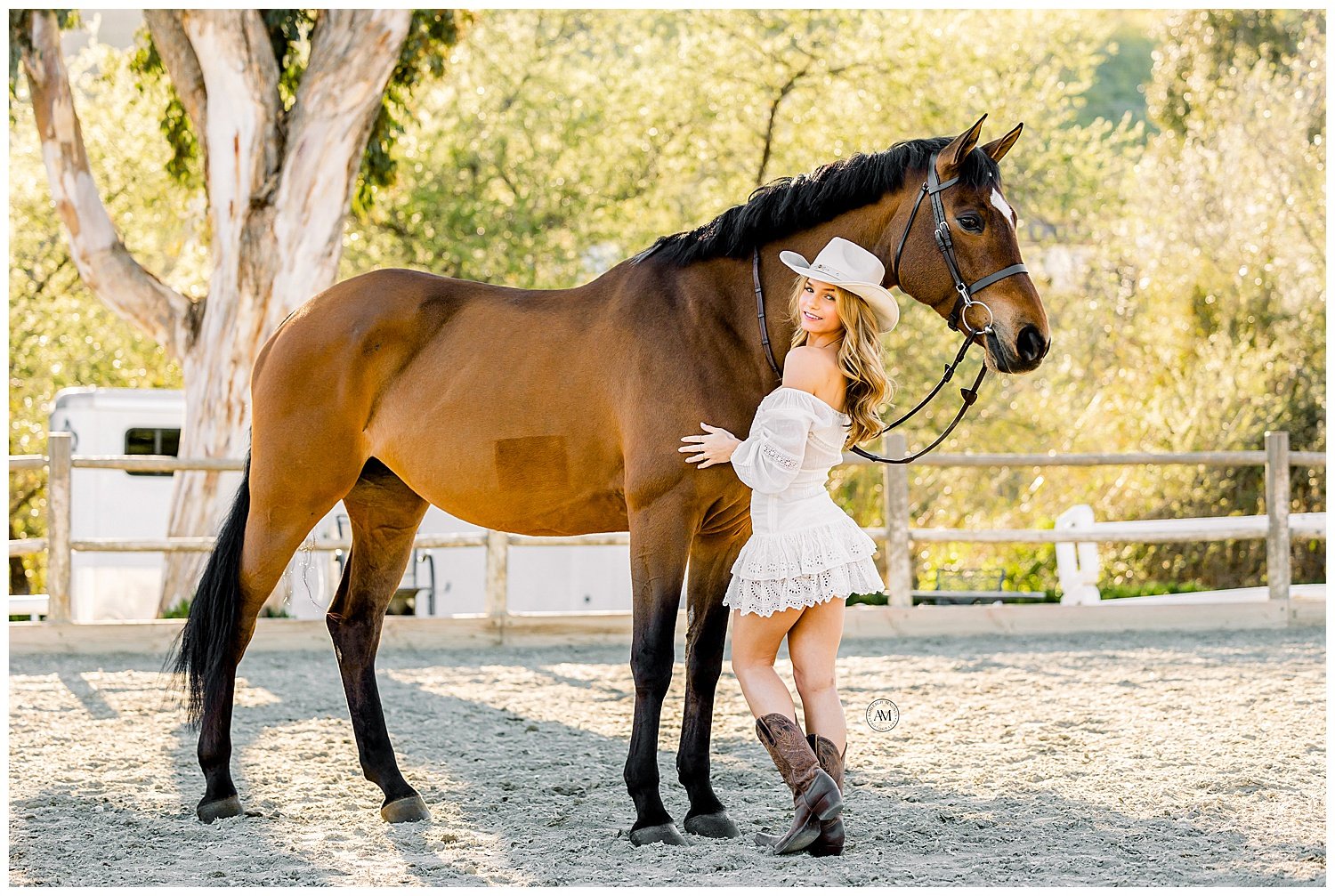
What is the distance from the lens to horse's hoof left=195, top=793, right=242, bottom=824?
3.76 metres

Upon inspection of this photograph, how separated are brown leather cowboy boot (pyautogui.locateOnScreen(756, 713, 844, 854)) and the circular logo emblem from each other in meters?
2.08

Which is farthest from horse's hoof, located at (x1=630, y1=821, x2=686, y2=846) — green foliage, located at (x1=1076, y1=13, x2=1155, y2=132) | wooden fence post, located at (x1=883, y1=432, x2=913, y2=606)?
green foliage, located at (x1=1076, y1=13, x2=1155, y2=132)

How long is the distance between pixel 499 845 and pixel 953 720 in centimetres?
261

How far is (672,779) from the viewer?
14.3 feet

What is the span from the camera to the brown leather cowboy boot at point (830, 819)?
3.16m

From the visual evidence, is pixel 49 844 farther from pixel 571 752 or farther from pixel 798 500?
pixel 798 500

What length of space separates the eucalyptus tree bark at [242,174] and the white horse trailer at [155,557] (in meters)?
1.28

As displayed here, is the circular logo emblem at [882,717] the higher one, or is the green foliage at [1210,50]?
the green foliage at [1210,50]

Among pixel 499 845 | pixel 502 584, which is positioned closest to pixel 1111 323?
pixel 502 584

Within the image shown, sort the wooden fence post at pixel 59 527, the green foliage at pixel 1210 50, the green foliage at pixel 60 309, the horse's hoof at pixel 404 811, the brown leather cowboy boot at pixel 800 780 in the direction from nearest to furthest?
the brown leather cowboy boot at pixel 800 780 → the horse's hoof at pixel 404 811 → the wooden fence post at pixel 59 527 → the green foliage at pixel 60 309 → the green foliage at pixel 1210 50

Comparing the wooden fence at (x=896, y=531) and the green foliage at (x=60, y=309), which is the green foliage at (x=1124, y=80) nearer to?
the green foliage at (x=60, y=309)

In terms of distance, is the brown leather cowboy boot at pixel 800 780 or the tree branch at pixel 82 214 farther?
the tree branch at pixel 82 214

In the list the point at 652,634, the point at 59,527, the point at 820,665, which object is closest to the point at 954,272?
the point at 820,665

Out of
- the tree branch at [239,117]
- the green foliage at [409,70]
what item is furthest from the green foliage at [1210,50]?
the tree branch at [239,117]
